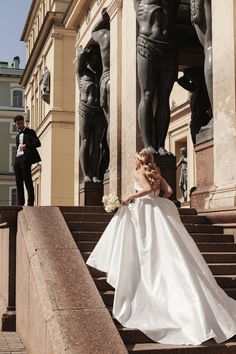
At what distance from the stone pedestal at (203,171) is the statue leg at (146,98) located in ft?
5.42

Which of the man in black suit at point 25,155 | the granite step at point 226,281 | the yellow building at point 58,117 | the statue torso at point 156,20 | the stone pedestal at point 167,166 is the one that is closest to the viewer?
the granite step at point 226,281

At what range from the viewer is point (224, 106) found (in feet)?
31.6

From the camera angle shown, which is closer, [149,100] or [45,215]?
[45,215]

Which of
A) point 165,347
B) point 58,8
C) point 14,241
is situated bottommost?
point 165,347

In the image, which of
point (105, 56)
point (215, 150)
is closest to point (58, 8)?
point (105, 56)

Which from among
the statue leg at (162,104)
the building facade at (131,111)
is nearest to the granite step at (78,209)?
A: the building facade at (131,111)

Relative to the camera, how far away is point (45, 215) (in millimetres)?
8203

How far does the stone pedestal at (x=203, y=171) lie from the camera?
10500 millimetres

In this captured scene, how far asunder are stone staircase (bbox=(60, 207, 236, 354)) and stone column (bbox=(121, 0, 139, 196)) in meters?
4.30

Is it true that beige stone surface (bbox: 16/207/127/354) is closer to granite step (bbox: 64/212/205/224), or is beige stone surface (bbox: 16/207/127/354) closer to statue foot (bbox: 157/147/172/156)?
granite step (bbox: 64/212/205/224)

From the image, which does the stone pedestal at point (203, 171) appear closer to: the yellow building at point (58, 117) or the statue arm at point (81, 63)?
the statue arm at point (81, 63)

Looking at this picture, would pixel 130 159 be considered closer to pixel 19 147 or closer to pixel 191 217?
pixel 19 147

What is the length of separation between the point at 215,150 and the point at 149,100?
296cm

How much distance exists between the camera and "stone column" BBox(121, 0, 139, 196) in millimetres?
13609
